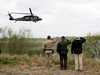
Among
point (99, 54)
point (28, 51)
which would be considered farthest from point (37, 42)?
point (99, 54)

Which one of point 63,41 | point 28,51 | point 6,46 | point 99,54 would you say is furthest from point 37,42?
point 63,41

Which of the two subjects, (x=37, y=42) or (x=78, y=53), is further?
(x=37, y=42)

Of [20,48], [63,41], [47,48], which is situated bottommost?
[20,48]

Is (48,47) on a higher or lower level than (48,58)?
higher

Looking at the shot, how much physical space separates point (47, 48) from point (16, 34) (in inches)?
406

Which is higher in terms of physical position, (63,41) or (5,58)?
(63,41)

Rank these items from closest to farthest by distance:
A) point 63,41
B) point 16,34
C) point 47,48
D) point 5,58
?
point 63,41 → point 47,48 → point 5,58 → point 16,34

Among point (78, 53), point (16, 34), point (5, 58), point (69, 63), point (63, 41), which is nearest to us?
point (78, 53)

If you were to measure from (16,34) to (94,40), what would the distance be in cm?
1098

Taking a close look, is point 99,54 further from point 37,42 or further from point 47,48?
point 47,48

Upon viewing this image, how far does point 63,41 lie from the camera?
6.63m

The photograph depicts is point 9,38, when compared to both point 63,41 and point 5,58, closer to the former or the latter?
point 5,58

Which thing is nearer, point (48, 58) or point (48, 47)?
point (48, 47)

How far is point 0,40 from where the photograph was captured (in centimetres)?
1683
